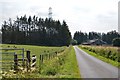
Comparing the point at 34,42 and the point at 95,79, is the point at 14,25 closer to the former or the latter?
the point at 34,42

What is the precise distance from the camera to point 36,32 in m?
150

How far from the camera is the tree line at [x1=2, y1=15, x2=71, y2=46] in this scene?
133 m

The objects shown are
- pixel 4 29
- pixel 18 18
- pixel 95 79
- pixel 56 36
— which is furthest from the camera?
pixel 18 18

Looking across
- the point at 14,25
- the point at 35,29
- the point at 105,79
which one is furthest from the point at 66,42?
the point at 105,79

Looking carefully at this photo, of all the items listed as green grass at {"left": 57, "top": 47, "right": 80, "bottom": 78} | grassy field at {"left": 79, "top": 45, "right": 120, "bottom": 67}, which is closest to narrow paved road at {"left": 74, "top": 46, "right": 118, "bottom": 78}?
green grass at {"left": 57, "top": 47, "right": 80, "bottom": 78}

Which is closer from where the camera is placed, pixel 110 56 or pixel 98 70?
pixel 98 70

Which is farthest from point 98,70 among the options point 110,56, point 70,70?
point 110,56

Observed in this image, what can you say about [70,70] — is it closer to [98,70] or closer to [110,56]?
[98,70]

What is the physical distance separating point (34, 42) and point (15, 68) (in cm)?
12572

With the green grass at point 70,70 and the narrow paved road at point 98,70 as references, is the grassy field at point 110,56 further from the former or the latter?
the green grass at point 70,70

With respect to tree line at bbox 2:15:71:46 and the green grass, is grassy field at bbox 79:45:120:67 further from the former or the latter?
tree line at bbox 2:15:71:46

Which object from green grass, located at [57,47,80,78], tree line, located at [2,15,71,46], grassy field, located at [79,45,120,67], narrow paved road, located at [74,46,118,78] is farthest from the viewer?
tree line, located at [2,15,71,46]

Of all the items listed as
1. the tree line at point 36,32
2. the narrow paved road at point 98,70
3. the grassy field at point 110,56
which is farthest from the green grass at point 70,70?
the tree line at point 36,32

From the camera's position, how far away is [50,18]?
6344 inches
